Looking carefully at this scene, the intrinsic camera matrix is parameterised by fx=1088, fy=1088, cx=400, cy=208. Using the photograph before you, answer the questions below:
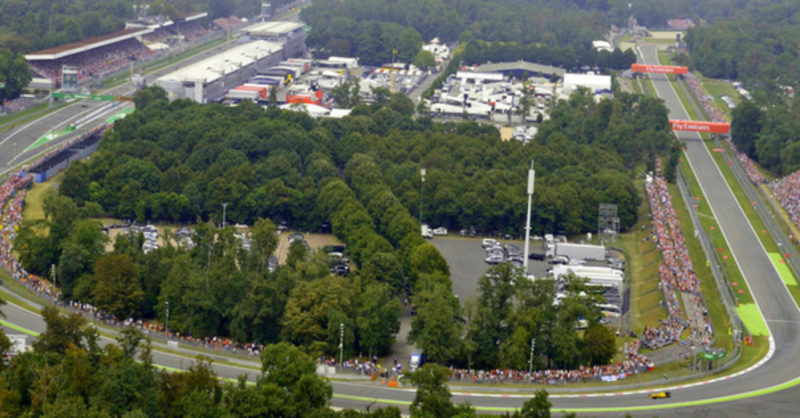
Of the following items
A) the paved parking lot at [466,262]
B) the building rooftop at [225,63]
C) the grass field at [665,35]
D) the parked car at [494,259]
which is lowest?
the paved parking lot at [466,262]

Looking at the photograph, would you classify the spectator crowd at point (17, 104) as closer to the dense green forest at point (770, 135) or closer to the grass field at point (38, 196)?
the grass field at point (38, 196)

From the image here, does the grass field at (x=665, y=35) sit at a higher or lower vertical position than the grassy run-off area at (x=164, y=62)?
higher

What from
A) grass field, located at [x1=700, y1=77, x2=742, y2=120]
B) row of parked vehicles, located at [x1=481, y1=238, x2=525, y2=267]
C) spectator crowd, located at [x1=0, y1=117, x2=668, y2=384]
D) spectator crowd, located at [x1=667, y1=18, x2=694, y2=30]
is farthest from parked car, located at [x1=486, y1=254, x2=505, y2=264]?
spectator crowd, located at [x1=667, y1=18, x2=694, y2=30]

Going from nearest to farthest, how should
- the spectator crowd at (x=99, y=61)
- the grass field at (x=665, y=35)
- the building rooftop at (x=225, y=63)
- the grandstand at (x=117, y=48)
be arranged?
1. the building rooftop at (x=225, y=63)
2. the spectator crowd at (x=99, y=61)
3. the grandstand at (x=117, y=48)
4. the grass field at (x=665, y=35)

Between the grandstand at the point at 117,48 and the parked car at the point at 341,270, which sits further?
the grandstand at the point at 117,48

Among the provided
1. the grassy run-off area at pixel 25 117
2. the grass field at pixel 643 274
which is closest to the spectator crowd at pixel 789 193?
the grass field at pixel 643 274

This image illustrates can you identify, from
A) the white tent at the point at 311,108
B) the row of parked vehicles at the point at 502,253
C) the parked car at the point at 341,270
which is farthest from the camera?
the white tent at the point at 311,108

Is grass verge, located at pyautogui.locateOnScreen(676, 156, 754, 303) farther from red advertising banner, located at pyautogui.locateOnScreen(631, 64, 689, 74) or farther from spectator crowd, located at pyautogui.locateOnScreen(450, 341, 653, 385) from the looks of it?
red advertising banner, located at pyautogui.locateOnScreen(631, 64, 689, 74)

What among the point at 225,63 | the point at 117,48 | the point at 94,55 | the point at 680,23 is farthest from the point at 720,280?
the point at 680,23
